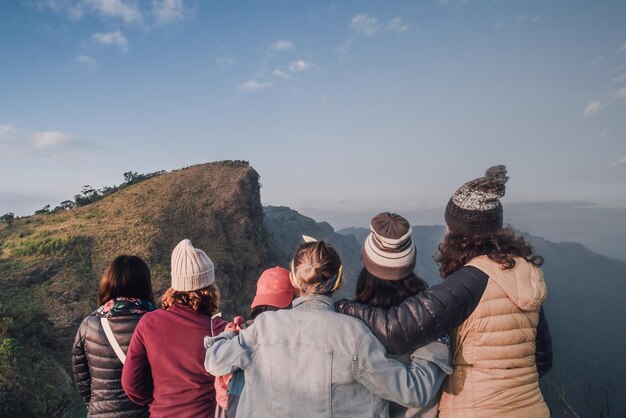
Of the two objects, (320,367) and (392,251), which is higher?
(392,251)

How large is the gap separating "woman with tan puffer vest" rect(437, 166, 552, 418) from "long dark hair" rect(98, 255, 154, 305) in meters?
2.58

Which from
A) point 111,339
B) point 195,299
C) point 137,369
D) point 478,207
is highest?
point 478,207

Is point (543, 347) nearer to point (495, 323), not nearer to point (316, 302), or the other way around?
point (495, 323)

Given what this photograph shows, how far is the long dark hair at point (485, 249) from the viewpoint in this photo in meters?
2.10

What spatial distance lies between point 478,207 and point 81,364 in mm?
3468

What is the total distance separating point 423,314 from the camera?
6.01 feet

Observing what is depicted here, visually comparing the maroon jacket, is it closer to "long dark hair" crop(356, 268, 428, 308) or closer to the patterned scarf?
the patterned scarf

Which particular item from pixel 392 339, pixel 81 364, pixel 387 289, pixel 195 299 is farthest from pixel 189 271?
pixel 392 339

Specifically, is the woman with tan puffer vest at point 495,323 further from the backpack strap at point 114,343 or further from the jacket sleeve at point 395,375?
the backpack strap at point 114,343

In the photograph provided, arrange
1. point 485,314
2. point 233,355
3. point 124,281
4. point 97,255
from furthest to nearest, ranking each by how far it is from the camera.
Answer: point 97,255
point 124,281
point 485,314
point 233,355

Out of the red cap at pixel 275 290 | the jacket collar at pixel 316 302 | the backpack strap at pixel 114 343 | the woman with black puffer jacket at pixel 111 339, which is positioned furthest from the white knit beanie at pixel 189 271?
the jacket collar at pixel 316 302

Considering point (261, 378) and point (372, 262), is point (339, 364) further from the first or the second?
point (372, 262)

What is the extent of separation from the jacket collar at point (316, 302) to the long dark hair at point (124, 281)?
1.89 meters

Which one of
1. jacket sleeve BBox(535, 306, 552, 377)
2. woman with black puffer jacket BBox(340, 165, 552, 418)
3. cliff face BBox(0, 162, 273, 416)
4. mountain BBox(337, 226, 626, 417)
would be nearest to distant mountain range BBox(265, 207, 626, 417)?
mountain BBox(337, 226, 626, 417)
